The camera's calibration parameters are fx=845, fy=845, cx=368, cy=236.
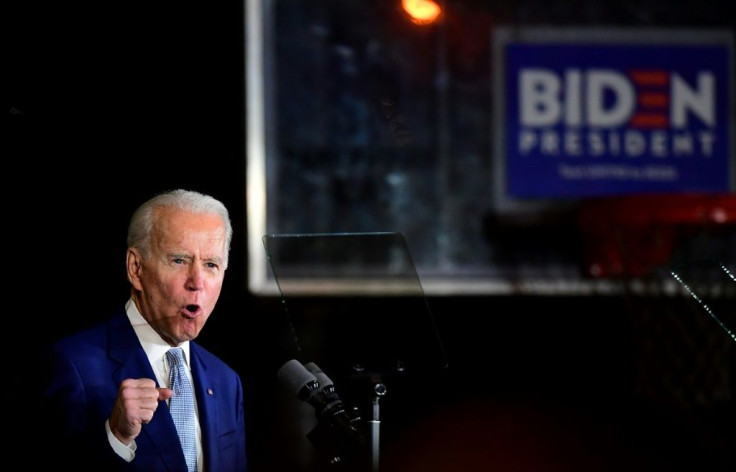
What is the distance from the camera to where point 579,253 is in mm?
3918

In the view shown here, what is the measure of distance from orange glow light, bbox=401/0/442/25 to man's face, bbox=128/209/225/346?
837 mm

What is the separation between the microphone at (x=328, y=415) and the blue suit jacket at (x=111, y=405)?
116 millimetres

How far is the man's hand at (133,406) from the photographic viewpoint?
3.72ft

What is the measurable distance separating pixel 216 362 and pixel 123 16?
3.71ft

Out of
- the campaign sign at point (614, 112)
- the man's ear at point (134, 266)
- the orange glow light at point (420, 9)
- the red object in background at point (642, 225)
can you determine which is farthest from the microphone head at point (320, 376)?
the campaign sign at point (614, 112)

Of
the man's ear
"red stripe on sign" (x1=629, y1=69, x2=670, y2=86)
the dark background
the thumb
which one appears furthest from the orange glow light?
"red stripe on sign" (x1=629, y1=69, x2=670, y2=86)

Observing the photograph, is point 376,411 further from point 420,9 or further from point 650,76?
point 650,76

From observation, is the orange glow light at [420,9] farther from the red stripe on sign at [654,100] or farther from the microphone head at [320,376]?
the red stripe on sign at [654,100]

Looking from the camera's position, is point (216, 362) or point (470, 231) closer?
point (216, 362)

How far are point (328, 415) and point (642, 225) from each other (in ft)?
8.08

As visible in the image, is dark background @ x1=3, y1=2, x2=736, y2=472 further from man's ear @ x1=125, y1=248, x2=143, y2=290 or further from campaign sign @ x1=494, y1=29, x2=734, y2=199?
campaign sign @ x1=494, y1=29, x2=734, y2=199

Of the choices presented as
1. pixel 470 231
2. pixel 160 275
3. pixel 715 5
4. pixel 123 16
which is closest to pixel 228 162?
pixel 123 16

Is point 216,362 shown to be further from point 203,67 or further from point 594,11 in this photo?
point 594,11

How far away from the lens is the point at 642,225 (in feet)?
11.1
